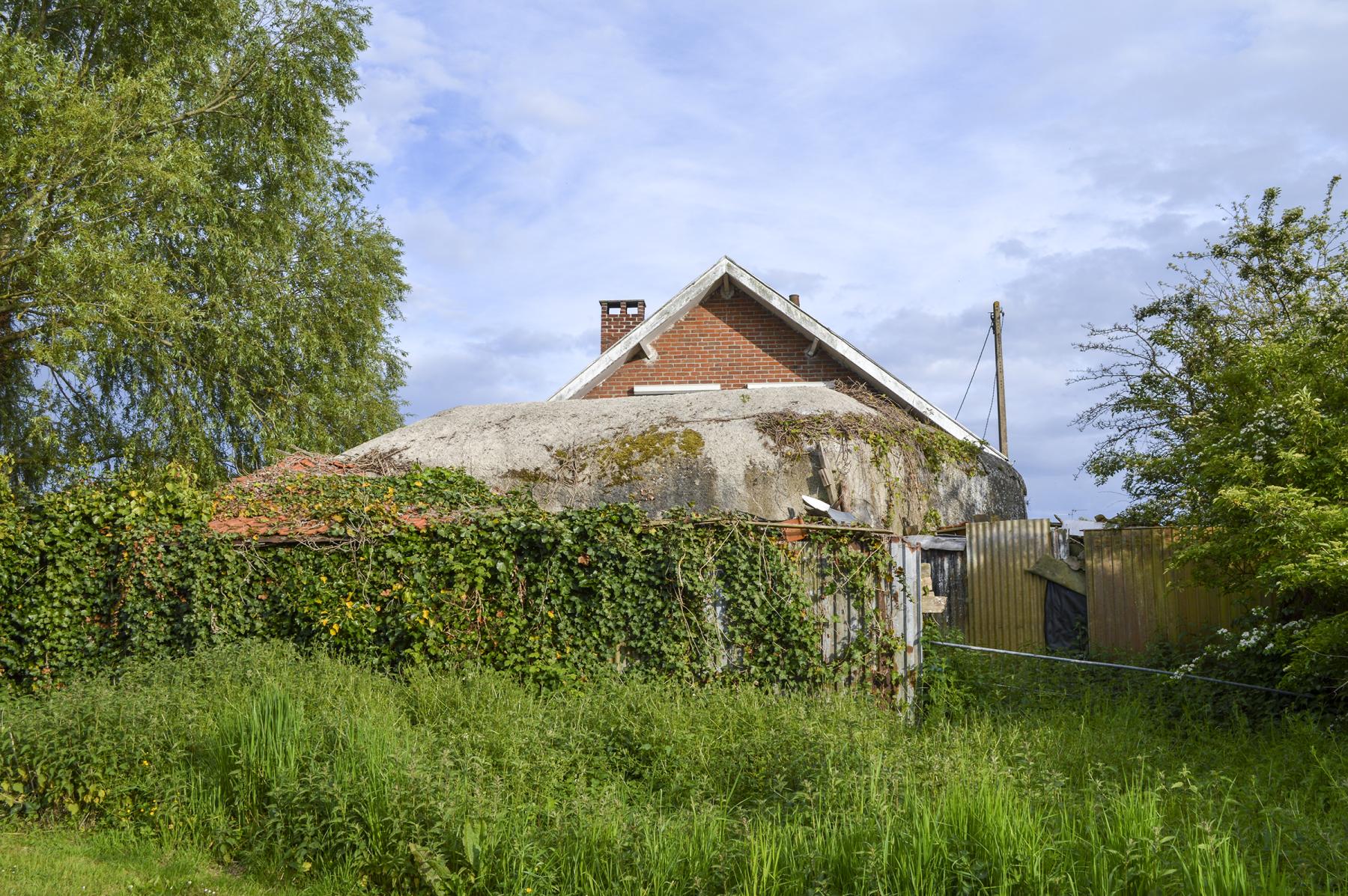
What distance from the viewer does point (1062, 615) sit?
1310cm

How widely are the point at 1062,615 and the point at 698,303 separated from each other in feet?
31.1

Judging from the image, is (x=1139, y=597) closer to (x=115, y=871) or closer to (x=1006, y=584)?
(x=1006, y=584)

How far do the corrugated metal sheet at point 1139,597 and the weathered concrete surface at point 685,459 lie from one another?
2.77 m

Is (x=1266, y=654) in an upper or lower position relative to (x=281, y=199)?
lower

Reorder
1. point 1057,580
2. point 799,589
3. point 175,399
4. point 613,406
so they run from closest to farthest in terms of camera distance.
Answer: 1. point 799,589
2. point 1057,580
3. point 613,406
4. point 175,399

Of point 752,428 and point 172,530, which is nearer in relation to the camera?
point 172,530

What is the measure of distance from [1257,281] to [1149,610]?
1094 cm

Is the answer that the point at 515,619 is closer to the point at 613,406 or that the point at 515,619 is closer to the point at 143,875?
the point at 143,875

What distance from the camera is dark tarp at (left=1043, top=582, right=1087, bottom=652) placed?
510 inches

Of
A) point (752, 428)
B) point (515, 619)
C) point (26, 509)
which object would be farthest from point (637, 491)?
point (26, 509)

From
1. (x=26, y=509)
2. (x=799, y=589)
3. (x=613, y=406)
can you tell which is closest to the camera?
(x=799, y=589)

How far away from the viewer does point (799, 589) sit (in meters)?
9.11

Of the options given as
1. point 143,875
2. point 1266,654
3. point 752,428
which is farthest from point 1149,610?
point 143,875

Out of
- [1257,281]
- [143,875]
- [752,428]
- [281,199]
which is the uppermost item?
[281,199]
